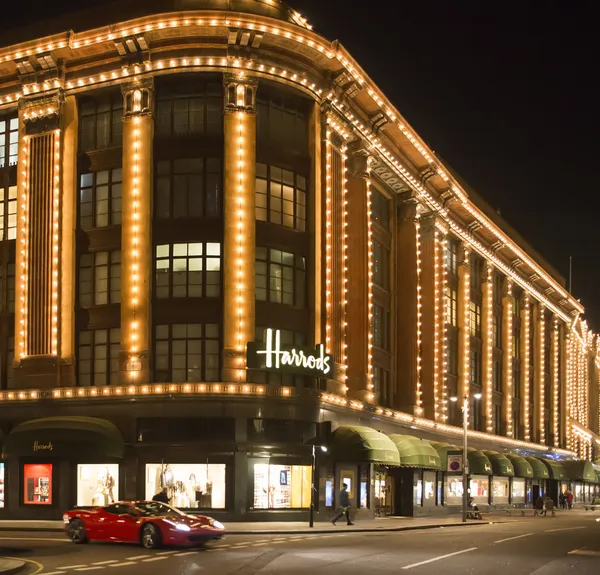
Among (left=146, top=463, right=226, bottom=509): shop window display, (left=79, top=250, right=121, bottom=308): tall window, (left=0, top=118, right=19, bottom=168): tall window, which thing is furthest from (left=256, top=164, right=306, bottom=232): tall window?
(left=0, top=118, right=19, bottom=168): tall window

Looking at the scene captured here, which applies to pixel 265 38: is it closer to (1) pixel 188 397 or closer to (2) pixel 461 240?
(1) pixel 188 397

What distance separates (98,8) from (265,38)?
9.46 m

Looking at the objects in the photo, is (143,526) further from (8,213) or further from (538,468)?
(538,468)

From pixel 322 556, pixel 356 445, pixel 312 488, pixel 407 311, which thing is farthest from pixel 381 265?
pixel 322 556

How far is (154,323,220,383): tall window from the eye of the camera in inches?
1881

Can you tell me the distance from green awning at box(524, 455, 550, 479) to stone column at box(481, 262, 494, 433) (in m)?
6.84

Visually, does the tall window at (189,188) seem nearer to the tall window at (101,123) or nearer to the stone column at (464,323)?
the tall window at (101,123)

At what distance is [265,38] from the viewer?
49.7 m

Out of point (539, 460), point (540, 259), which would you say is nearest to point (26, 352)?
point (539, 460)

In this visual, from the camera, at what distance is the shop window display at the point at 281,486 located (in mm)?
47219

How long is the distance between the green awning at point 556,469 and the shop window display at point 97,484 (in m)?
55.1

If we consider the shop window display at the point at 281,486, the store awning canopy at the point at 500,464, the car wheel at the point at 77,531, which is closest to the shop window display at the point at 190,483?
the shop window display at the point at 281,486

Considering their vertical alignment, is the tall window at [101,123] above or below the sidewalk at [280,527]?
above

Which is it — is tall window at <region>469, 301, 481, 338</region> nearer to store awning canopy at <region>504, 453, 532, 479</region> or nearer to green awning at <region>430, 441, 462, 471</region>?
store awning canopy at <region>504, 453, 532, 479</region>
